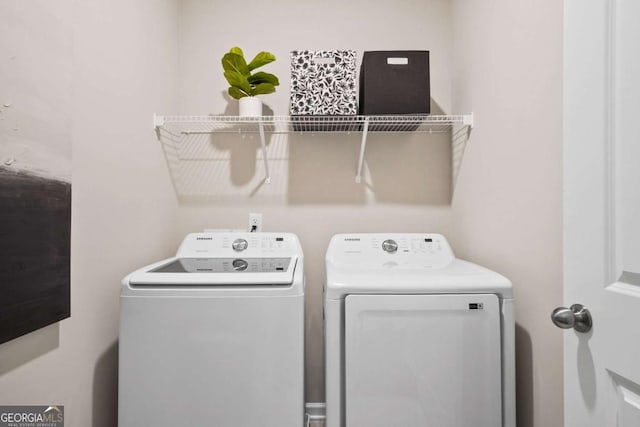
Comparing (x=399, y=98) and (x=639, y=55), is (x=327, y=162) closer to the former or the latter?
(x=399, y=98)

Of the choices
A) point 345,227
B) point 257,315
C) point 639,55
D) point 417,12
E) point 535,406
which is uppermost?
point 417,12

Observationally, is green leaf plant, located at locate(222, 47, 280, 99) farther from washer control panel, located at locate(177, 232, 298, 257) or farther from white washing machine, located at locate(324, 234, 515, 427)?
white washing machine, located at locate(324, 234, 515, 427)

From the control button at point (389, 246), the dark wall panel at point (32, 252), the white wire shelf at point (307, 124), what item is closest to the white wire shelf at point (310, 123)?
the white wire shelf at point (307, 124)

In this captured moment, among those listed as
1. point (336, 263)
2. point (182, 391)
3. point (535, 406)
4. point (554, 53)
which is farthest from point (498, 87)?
point (182, 391)

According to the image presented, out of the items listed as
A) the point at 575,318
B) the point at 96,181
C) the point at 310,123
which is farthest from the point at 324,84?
the point at 575,318

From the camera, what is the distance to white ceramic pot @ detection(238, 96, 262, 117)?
179 cm

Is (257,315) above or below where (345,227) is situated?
below

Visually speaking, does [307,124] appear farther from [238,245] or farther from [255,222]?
[238,245]

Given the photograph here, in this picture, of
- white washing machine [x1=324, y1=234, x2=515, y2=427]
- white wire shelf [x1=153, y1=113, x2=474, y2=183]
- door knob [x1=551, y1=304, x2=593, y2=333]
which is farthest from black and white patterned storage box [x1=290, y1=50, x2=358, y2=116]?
door knob [x1=551, y1=304, x2=593, y2=333]

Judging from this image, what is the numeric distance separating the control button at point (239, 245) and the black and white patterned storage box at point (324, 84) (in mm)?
688

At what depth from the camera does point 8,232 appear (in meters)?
0.89

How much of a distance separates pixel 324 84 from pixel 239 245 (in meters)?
0.90

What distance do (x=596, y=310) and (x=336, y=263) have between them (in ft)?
3.58

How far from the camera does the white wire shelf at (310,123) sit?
1757 mm
